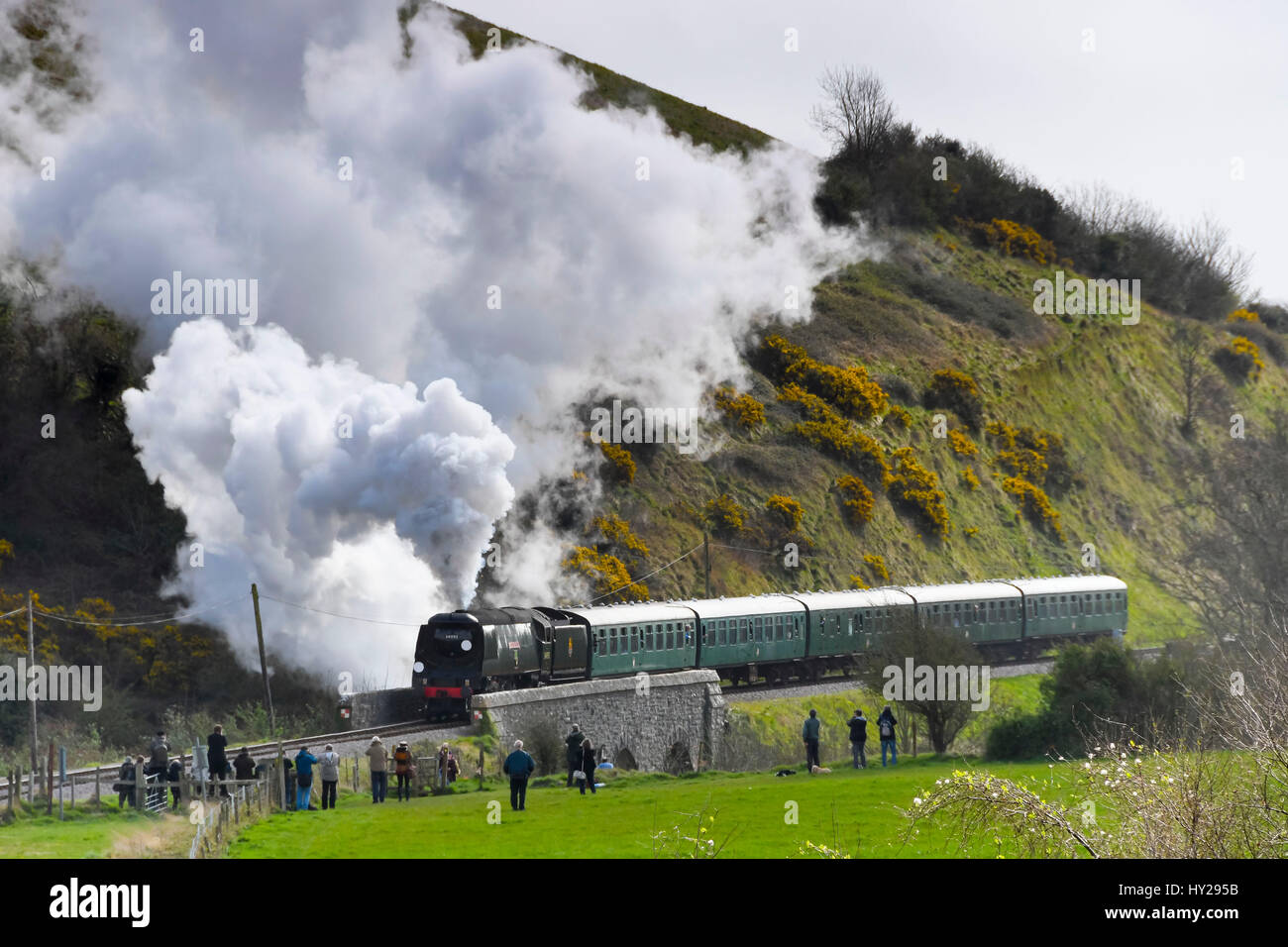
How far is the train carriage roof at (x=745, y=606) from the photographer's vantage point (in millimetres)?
40000

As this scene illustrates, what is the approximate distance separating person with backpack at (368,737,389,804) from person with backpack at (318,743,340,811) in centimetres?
59

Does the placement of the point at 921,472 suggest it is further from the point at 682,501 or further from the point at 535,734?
the point at 535,734

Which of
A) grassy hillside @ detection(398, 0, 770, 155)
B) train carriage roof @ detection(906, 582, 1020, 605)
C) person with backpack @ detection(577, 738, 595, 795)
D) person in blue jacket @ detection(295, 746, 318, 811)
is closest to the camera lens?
person in blue jacket @ detection(295, 746, 318, 811)

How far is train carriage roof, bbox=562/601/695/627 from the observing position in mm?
35688

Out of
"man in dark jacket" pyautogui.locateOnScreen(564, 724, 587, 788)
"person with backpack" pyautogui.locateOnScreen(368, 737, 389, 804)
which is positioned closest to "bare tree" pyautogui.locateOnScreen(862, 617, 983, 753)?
"man in dark jacket" pyautogui.locateOnScreen(564, 724, 587, 788)

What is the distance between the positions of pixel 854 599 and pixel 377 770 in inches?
933

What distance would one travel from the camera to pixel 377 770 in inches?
906

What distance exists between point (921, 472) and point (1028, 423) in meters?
11.9

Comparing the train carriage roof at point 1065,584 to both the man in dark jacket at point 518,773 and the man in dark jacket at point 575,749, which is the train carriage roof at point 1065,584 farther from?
the man in dark jacket at point 518,773

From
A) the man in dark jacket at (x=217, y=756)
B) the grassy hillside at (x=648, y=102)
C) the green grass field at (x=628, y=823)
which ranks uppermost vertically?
the grassy hillside at (x=648, y=102)

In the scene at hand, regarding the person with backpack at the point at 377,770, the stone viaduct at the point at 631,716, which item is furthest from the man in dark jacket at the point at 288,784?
the stone viaduct at the point at 631,716

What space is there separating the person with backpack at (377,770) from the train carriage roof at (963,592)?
24766mm

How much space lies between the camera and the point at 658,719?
36156 mm

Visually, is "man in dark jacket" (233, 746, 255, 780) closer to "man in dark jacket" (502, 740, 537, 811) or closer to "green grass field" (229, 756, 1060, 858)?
"green grass field" (229, 756, 1060, 858)
